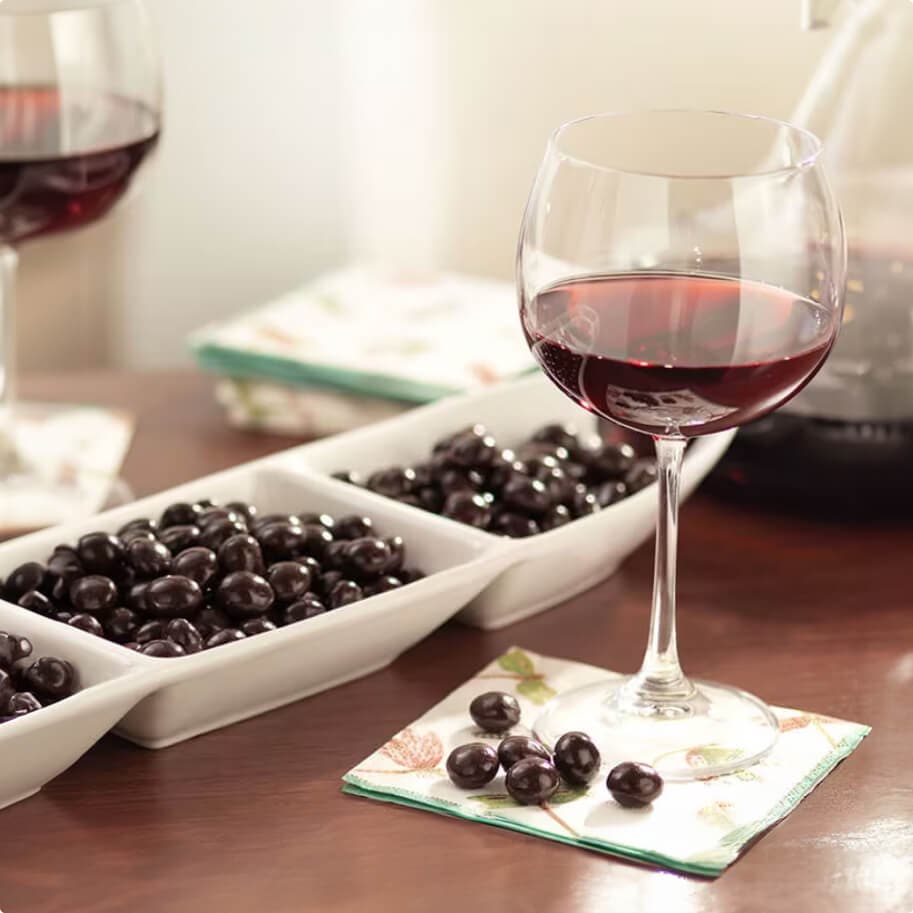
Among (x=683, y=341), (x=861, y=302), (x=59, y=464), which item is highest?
(x=683, y=341)

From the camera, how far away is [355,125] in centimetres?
244

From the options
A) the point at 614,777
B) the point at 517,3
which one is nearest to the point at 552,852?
the point at 614,777

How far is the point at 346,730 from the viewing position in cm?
102

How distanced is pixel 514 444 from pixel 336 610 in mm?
410

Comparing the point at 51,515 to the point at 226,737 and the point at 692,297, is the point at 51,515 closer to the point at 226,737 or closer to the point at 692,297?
the point at 226,737

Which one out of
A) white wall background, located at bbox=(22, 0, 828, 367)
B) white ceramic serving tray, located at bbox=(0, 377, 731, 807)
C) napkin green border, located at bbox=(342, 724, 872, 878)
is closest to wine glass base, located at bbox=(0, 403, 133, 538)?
white ceramic serving tray, located at bbox=(0, 377, 731, 807)

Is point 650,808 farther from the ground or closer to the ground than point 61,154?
closer to the ground

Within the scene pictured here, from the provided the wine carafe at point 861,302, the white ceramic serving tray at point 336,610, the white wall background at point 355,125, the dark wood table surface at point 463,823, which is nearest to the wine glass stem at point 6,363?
the white ceramic serving tray at point 336,610

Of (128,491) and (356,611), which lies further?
(128,491)

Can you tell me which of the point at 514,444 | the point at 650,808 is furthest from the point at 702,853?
the point at 514,444

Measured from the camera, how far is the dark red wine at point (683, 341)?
901 millimetres

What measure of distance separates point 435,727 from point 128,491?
495mm

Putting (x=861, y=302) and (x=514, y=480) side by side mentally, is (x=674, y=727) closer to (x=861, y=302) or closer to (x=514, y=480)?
(x=514, y=480)

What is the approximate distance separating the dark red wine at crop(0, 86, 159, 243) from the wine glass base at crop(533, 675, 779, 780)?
611 mm
